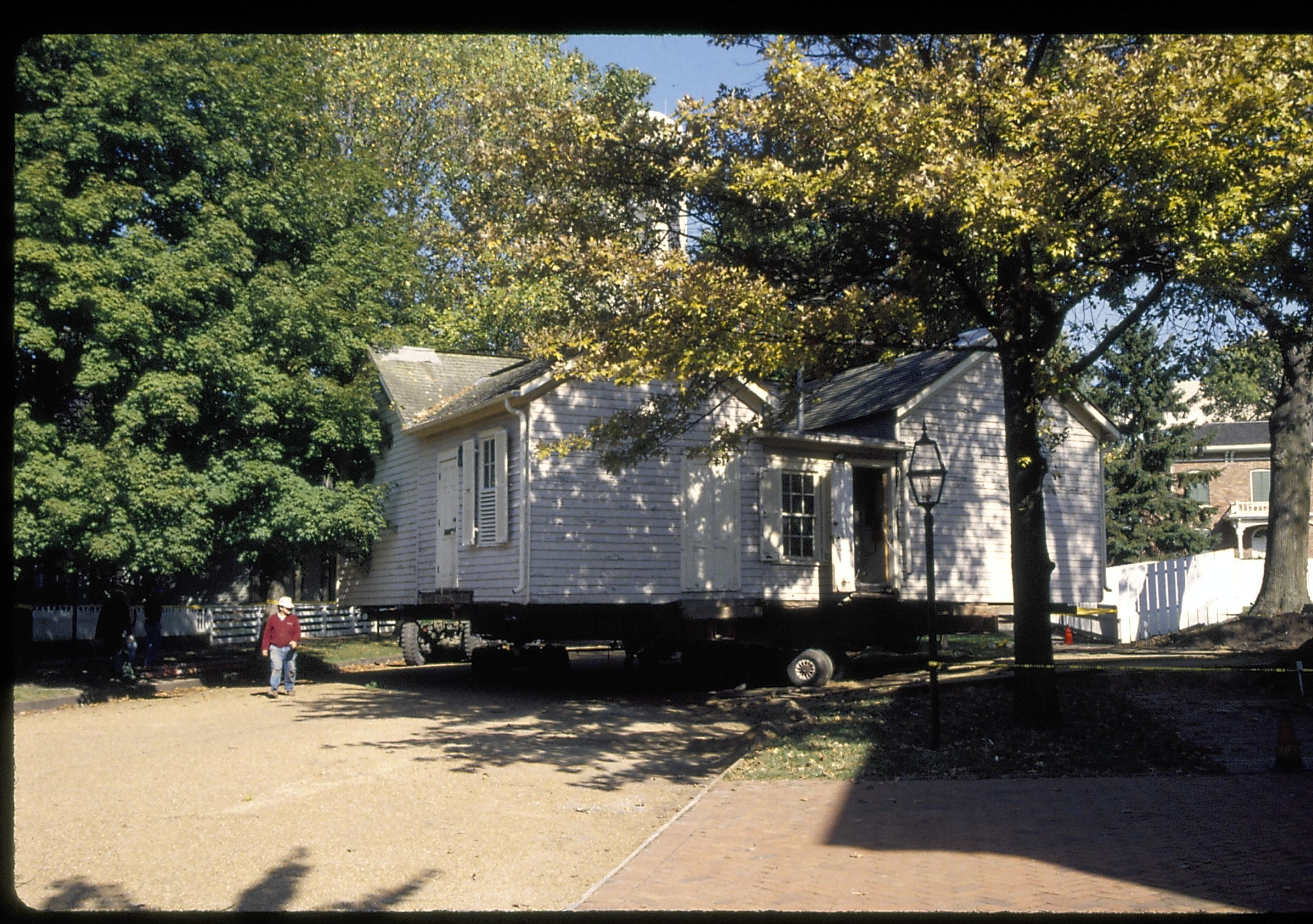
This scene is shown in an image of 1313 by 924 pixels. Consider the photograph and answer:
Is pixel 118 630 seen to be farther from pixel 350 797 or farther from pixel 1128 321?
pixel 1128 321

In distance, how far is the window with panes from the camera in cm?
2041

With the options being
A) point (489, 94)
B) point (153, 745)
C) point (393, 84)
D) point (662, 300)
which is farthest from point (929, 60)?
point (393, 84)

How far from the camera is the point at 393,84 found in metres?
35.8

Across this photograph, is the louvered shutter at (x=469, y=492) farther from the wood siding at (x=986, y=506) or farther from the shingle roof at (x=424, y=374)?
the wood siding at (x=986, y=506)

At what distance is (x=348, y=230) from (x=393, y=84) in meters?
15.6

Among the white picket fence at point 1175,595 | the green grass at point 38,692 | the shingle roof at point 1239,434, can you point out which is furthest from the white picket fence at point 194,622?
the shingle roof at point 1239,434

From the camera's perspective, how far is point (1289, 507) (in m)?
21.6

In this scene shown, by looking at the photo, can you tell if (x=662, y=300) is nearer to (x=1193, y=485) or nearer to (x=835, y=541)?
(x=835, y=541)

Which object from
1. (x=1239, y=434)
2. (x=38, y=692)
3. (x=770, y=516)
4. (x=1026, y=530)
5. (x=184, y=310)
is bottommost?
(x=38, y=692)

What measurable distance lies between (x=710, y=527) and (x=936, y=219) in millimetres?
8633

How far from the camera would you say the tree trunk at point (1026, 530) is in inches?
490

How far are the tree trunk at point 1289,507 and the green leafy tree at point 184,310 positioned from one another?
53.8ft

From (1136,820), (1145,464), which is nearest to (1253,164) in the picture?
(1136,820)

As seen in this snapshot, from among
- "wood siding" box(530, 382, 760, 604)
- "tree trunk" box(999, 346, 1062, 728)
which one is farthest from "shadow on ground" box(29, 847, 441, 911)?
"wood siding" box(530, 382, 760, 604)
